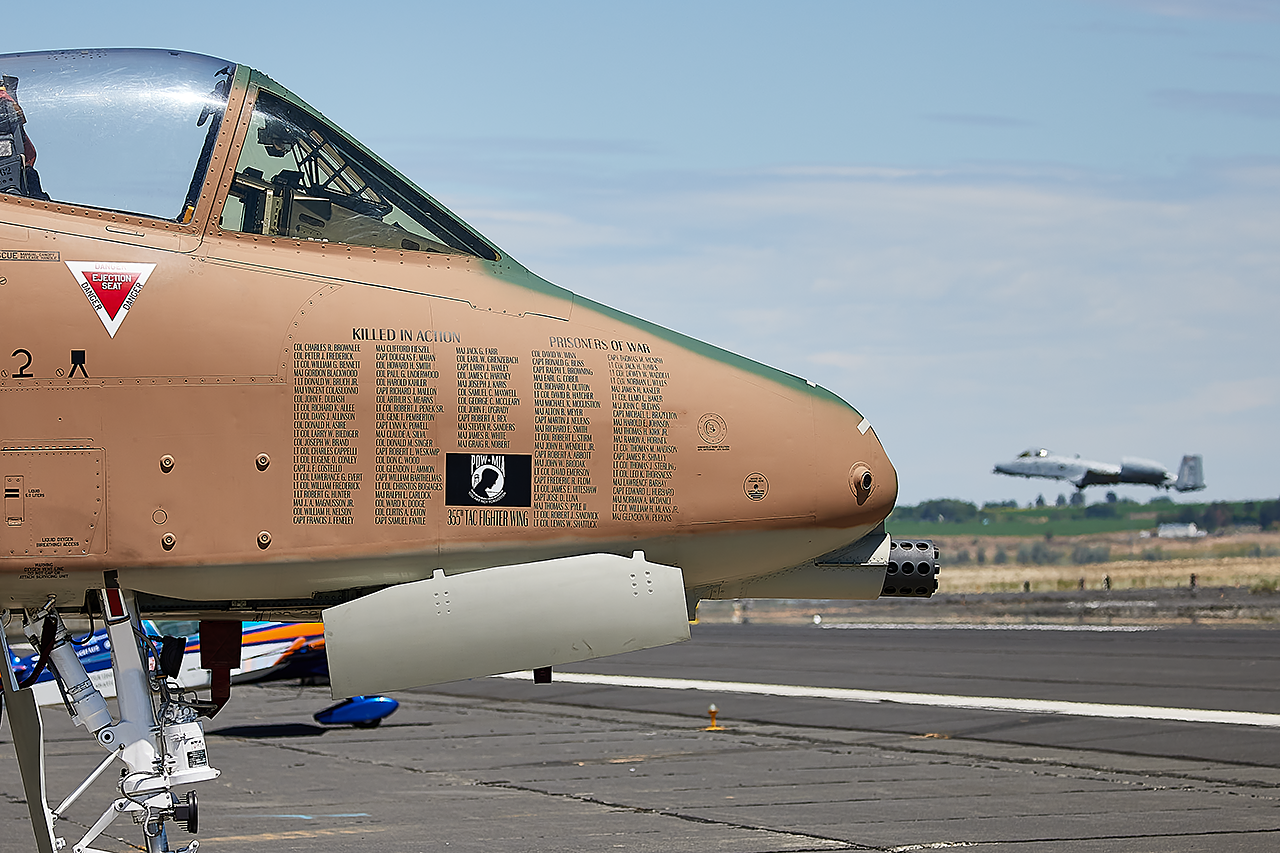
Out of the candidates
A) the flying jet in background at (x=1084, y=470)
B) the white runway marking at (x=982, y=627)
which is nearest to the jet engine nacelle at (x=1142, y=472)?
the flying jet in background at (x=1084, y=470)

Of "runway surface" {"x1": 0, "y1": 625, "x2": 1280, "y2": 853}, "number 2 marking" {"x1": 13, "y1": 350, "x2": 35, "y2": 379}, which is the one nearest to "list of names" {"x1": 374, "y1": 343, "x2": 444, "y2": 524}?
"number 2 marking" {"x1": 13, "y1": 350, "x2": 35, "y2": 379}

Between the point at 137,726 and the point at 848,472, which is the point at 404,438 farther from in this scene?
the point at 848,472

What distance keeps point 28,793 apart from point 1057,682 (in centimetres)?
2296

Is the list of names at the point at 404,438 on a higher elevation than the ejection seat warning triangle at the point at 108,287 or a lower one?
lower

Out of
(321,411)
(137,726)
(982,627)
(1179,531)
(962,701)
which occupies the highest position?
(321,411)

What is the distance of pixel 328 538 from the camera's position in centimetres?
530

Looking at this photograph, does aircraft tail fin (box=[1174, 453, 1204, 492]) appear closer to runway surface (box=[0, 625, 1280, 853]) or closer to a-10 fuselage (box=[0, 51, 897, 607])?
runway surface (box=[0, 625, 1280, 853])

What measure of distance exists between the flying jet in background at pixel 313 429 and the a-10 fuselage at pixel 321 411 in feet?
0.04

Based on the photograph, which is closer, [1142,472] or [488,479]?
[488,479]

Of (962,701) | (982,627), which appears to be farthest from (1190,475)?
(962,701)

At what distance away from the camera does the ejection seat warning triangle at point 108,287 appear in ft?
17.3

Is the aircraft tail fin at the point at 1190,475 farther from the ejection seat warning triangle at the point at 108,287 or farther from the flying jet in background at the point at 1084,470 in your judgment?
the ejection seat warning triangle at the point at 108,287

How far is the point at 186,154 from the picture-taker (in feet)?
18.1

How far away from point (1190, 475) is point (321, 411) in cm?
14173
